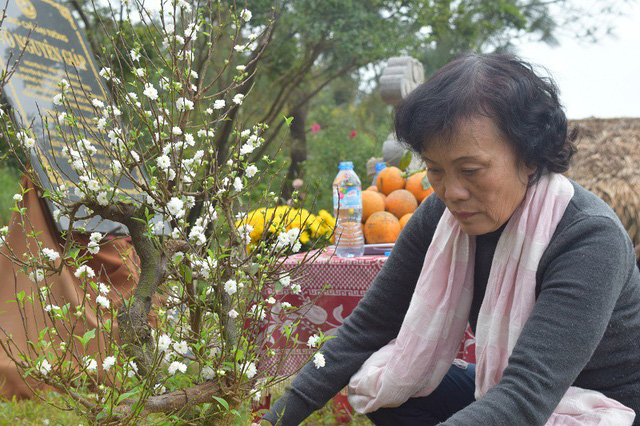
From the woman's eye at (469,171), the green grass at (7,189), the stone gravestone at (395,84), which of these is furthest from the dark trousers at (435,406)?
the green grass at (7,189)

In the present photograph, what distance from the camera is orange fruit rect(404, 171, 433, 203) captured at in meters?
3.61

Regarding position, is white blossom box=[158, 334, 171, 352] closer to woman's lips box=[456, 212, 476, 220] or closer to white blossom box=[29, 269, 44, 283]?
white blossom box=[29, 269, 44, 283]

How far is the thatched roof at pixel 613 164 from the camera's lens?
4.73 metres

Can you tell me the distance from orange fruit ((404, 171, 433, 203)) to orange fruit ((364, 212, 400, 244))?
11.3 inches

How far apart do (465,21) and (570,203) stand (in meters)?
8.42

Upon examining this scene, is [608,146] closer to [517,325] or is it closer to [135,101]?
[517,325]

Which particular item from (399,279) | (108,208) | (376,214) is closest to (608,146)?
(376,214)

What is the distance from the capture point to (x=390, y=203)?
3.54 m

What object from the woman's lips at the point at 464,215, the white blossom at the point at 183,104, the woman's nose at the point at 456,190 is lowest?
the woman's lips at the point at 464,215

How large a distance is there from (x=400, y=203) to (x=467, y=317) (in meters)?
1.50

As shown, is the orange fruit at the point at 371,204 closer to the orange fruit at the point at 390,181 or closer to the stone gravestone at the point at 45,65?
the orange fruit at the point at 390,181

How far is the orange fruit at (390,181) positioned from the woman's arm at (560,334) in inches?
82.5

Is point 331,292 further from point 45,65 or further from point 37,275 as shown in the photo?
point 45,65

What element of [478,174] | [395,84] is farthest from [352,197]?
[478,174]
